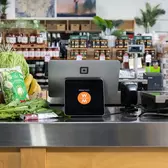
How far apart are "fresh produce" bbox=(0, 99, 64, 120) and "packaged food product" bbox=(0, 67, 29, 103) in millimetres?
114

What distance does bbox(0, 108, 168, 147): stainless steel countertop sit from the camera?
163 cm

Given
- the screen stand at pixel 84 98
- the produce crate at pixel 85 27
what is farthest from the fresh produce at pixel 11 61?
the produce crate at pixel 85 27

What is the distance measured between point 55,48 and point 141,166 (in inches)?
251

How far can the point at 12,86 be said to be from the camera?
1982 mm

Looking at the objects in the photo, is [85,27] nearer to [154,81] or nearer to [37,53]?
[37,53]

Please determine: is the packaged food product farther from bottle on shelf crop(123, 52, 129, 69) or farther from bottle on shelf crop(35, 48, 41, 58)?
bottle on shelf crop(35, 48, 41, 58)

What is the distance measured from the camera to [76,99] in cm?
183

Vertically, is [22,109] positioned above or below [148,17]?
below

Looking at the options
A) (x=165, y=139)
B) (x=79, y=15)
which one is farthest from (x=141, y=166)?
(x=79, y=15)

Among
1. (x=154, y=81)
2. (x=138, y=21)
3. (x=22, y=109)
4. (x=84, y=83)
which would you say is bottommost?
(x=154, y=81)

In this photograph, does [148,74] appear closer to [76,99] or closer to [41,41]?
[41,41]

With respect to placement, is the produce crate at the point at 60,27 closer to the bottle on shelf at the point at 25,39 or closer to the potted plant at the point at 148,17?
the potted plant at the point at 148,17

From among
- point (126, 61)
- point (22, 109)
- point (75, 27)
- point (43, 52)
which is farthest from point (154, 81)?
point (75, 27)

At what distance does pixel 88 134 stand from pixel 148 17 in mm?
13522
